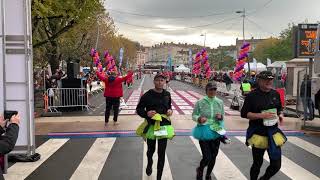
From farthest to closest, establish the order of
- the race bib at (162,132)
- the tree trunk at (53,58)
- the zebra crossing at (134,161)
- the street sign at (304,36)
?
the tree trunk at (53,58)
the street sign at (304,36)
the zebra crossing at (134,161)
the race bib at (162,132)

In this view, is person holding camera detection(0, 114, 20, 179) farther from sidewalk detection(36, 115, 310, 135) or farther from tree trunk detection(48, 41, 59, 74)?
tree trunk detection(48, 41, 59, 74)

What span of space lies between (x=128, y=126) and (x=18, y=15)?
6241mm

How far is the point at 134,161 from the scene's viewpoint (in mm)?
8945

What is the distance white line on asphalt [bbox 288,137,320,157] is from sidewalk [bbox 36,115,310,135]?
2012 millimetres

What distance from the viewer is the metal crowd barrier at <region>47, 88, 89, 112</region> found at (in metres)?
19.2

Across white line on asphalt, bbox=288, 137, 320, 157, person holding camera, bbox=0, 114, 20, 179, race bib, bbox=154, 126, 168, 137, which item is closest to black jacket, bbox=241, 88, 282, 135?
race bib, bbox=154, 126, 168, 137

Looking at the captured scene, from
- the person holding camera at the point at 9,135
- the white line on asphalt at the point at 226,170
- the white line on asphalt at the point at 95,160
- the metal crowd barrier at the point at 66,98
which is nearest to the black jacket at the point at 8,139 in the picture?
the person holding camera at the point at 9,135

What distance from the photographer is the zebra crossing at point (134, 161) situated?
25.6 feet

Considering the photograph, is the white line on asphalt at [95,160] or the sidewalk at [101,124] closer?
the white line on asphalt at [95,160]

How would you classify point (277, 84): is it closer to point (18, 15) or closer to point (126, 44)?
point (18, 15)

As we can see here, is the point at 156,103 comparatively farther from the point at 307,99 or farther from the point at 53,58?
the point at 53,58

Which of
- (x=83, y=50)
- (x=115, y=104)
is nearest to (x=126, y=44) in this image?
(x=83, y=50)

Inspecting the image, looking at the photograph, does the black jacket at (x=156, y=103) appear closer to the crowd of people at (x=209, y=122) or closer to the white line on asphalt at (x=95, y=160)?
the crowd of people at (x=209, y=122)

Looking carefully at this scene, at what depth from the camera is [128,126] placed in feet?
45.7
